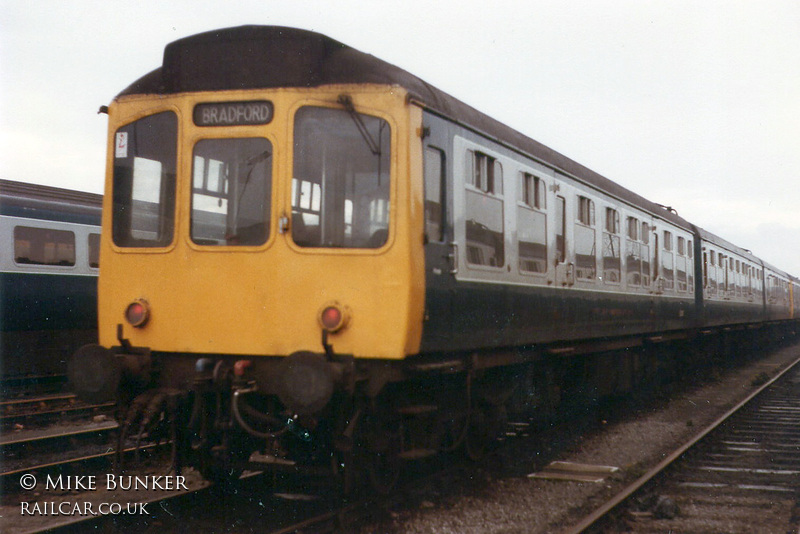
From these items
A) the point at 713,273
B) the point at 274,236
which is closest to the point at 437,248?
the point at 274,236

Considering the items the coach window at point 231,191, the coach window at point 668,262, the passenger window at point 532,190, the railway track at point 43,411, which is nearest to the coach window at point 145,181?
the coach window at point 231,191

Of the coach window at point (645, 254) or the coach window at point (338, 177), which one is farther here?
the coach window at point (645, 254)

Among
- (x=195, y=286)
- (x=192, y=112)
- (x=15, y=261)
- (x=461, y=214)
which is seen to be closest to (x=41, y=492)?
(x=195, y=286)

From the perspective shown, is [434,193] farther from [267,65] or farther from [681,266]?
[681,266]

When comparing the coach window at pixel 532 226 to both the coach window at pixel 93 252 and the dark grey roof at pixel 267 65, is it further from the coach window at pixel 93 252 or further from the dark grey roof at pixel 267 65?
the coach window at pixel 93 252

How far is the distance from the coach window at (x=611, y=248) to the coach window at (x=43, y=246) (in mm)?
9175

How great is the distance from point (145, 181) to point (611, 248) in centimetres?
631

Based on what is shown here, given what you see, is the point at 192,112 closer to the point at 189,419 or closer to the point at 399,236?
the point at 399,236

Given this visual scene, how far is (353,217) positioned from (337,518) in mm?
2000

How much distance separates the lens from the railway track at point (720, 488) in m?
6.20

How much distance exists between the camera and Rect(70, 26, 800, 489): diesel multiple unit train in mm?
5668

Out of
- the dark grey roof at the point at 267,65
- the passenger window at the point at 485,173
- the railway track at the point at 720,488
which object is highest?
the dark grey roof at the point at 267,65

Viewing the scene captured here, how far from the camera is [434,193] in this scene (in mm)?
6125

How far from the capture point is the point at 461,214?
6.54 metres
